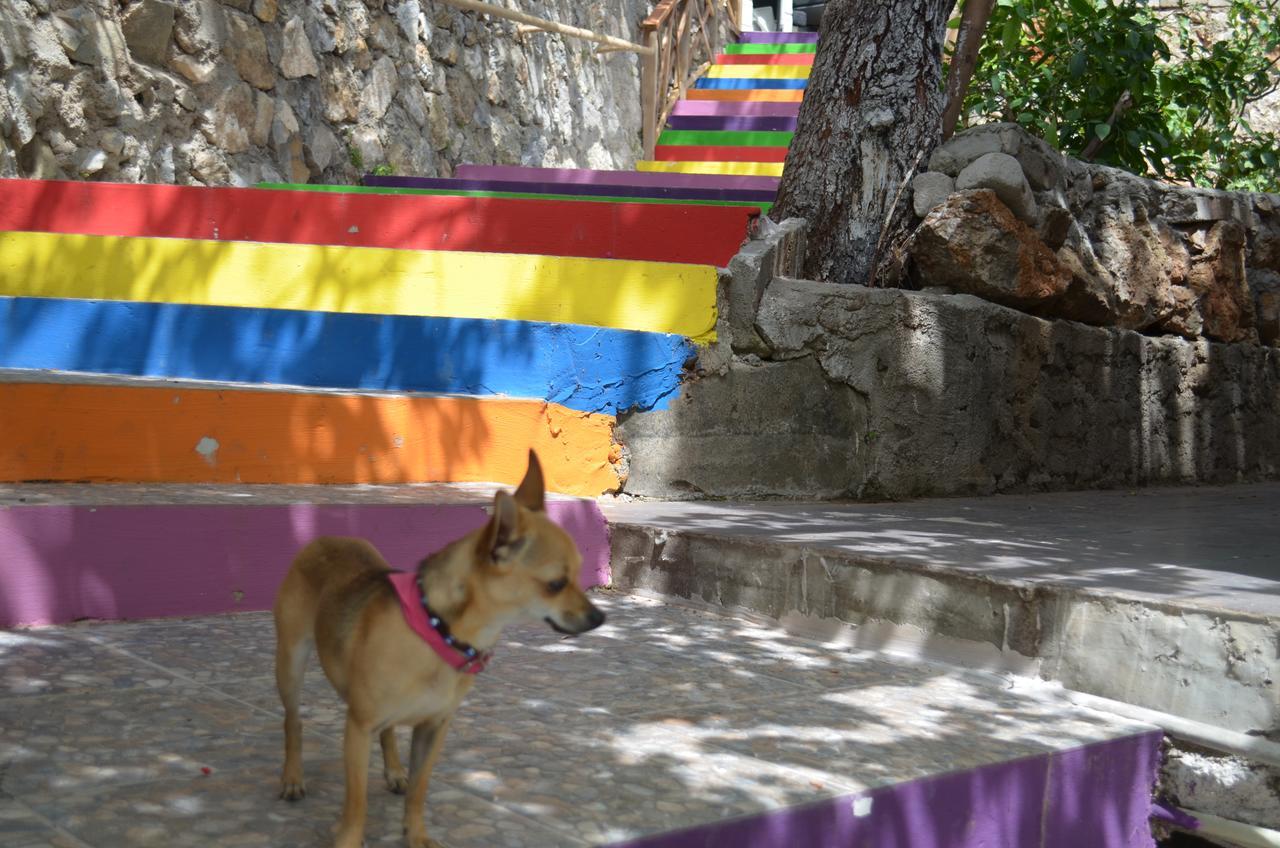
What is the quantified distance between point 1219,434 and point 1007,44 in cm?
283

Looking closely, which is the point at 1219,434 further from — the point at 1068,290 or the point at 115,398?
the point at 115,398

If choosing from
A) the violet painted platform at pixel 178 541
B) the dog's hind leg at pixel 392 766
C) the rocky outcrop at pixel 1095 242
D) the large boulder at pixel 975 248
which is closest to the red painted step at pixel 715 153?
the rocky outcrop at pixel 1095 242

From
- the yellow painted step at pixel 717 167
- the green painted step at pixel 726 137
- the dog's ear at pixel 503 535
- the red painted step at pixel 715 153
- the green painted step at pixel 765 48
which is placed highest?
the green painted step at pixel 765 48

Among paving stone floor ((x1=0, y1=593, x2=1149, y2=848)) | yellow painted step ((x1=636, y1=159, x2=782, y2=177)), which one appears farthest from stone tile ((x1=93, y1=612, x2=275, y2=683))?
yellow painted step ((x1=636, y1=159, x2=782, y2=177))

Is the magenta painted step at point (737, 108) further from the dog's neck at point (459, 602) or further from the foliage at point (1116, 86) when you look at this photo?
the dog's neck at point (459, 602)

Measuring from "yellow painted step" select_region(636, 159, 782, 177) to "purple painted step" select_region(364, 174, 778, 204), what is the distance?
10.2 ft

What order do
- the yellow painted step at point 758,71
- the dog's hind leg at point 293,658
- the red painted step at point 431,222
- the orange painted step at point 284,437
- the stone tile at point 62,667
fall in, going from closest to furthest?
the dog's hind leg at point 293,658
the stone tile at point 62,667
the orange painted step at point 284,437
the red painted step at point 431,222
the yellow painted step at point 758,71

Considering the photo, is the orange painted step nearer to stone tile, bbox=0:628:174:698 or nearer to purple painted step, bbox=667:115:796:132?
stone tile, bbox=0:628:174:698

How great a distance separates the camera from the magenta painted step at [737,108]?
44.5 ft

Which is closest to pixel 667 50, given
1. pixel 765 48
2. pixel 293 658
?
pixel 765 48

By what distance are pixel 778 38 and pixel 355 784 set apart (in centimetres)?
1639

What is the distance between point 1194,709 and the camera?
3262mm

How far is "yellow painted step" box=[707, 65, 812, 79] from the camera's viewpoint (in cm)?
1504

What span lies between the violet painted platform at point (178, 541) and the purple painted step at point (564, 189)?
440cm
